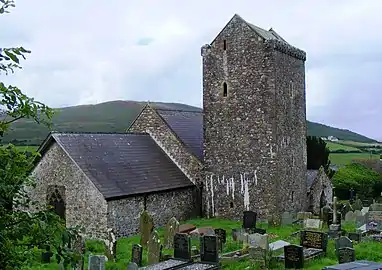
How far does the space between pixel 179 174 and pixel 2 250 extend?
19788 mm

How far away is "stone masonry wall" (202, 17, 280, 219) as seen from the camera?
23.3 meters

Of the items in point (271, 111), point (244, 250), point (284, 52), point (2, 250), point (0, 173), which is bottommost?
point (244, 250)

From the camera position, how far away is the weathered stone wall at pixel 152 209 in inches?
774

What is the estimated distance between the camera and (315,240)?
15750mm

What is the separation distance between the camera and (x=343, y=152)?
76.8 m

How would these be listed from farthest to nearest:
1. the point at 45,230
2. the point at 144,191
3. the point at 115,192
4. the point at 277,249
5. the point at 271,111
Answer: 1. the point at 271,111
2. the point at 144,191
3. the point at 115,192
4. the point at 277,249
5. the point at 45,230

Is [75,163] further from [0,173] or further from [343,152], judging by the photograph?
[343,152]

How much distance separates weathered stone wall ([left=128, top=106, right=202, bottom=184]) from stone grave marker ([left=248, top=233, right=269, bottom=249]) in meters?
9.30

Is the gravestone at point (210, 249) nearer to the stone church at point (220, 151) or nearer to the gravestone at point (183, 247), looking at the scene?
the gravestone at point (183, 247)

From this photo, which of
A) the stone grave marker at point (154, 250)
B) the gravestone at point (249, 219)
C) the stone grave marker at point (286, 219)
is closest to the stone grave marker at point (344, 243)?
the stone grave marker at point (154, 250)

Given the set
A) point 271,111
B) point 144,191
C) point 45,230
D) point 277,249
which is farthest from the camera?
point 271,111

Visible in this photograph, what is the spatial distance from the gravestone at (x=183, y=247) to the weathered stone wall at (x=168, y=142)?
10218 mm

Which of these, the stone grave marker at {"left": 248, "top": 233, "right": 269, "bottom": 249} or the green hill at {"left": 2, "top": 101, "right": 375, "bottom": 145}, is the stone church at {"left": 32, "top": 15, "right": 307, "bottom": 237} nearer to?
the stone grave marker at {"left": 248, "top": 233, "right": 269, "bottom": 249}

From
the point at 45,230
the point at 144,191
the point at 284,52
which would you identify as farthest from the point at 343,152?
the point at 45,230
